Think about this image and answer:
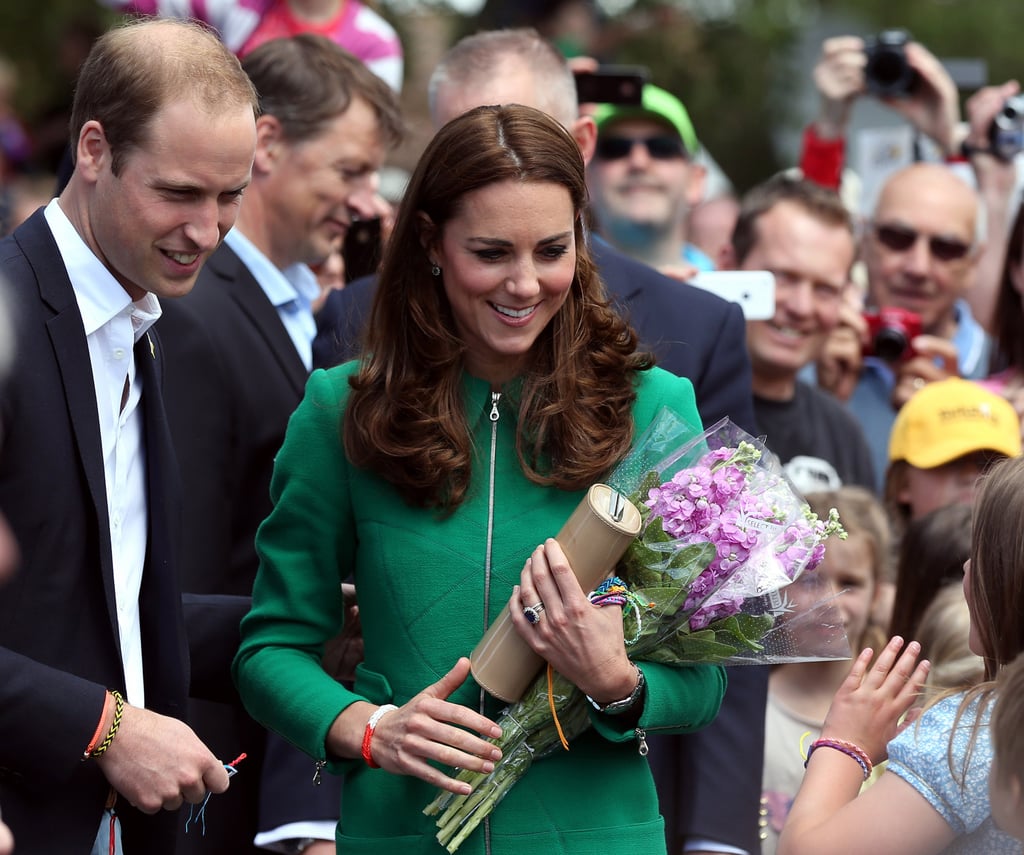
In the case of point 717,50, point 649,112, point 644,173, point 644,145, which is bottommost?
point 717,50

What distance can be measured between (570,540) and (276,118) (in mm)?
2387

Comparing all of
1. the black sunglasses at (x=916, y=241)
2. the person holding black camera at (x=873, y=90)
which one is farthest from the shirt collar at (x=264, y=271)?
the person holding black camera at (x=873, y=90)

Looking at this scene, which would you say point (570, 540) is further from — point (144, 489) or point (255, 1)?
point (255, 1)

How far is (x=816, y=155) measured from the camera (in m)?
7.06

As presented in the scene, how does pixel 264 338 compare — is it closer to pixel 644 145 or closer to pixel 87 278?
pixel 87 278

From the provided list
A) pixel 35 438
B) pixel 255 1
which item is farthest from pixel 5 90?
pixel 35 438

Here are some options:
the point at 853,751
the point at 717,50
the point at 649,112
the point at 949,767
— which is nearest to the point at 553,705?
the point at 853,751

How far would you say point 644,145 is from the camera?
22.1 ft

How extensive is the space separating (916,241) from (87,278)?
4219 mm

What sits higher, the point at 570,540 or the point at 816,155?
the point at 570,540

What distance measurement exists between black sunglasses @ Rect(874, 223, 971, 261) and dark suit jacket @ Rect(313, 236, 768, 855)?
274 centimetres

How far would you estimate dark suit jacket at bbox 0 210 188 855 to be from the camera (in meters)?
2.88

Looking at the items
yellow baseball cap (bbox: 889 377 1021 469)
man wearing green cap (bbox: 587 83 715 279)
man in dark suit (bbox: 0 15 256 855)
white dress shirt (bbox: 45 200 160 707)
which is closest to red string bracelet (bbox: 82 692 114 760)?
man in dark suit (bbox: 0 15 256 855)

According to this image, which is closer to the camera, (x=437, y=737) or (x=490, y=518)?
(x=437, y=737)
